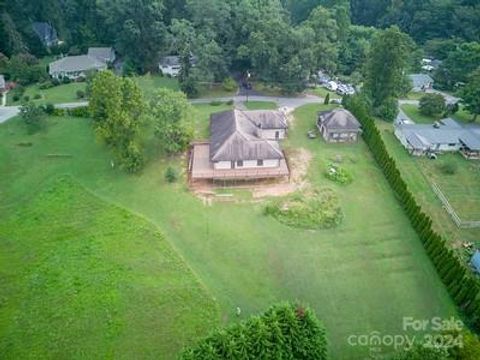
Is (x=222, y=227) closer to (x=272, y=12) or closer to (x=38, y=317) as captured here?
(x=38, y=317)

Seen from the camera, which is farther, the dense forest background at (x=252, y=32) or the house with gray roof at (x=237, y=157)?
the dense forest background at (x=252, y=32)

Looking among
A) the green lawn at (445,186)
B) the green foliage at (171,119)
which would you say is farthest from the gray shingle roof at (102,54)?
the green lawn at (445,186)

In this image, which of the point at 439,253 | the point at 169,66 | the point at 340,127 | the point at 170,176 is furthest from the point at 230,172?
the point at 169,66

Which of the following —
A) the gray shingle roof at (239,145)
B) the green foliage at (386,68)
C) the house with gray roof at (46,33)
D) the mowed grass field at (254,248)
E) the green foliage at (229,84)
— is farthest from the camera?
the house with gray roof at (46,33)

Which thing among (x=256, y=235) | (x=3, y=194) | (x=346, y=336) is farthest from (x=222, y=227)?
(x=3, y=194)

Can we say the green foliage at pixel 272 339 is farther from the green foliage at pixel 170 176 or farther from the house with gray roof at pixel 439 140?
the house with gray roof at pixel 439 140

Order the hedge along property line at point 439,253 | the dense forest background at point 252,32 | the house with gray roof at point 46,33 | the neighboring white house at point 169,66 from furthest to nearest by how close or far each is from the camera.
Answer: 1. the house with gray roof at point 46,33
2. the neighboring white house at point 169,66
3. the dense forest background at point 252,32
4. the hedge along property line at point 439,253
